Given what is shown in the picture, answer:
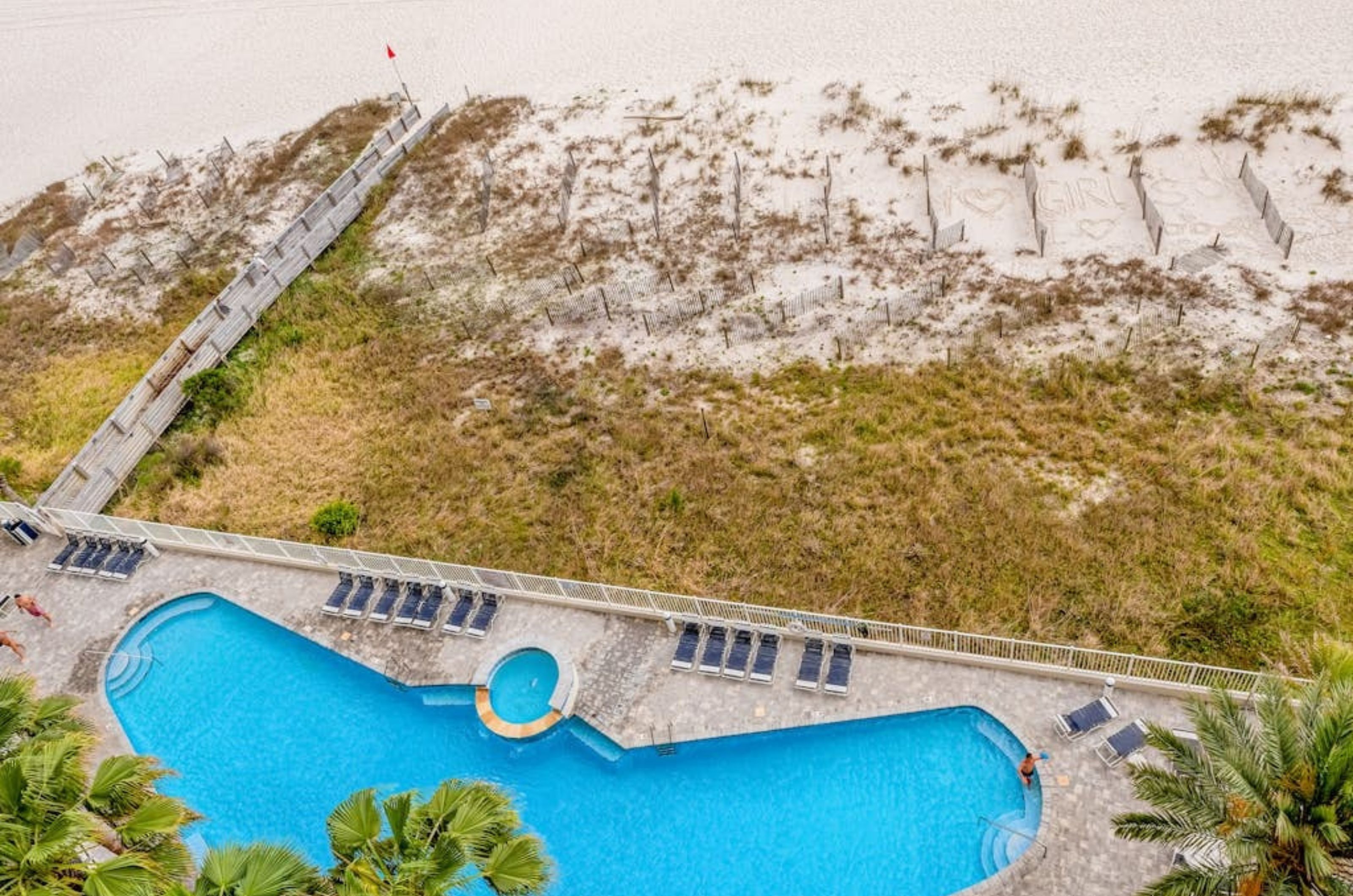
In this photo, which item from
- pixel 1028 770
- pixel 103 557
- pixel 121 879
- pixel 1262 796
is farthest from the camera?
pixel 103 557

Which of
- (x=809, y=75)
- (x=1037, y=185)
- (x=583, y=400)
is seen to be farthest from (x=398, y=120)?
(x=1037, y=185)

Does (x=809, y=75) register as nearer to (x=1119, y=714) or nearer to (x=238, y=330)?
(x=238, y=330)

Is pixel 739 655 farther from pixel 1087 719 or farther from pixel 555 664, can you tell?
pixel 1087 719

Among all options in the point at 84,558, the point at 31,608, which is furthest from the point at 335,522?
the point at 31,608

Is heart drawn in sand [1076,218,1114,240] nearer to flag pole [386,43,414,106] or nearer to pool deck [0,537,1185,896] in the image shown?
pool deck [0,537,1185,896]

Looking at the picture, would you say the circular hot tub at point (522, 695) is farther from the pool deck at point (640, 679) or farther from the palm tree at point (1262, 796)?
the palm tree at point (1262, 796)

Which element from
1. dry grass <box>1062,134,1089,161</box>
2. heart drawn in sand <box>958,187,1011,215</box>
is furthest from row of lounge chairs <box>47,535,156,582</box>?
dry grass <box>1062,134,1089,161</box>

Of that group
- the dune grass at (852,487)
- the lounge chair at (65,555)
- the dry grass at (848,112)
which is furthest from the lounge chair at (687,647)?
the dry grass at (848,112)
